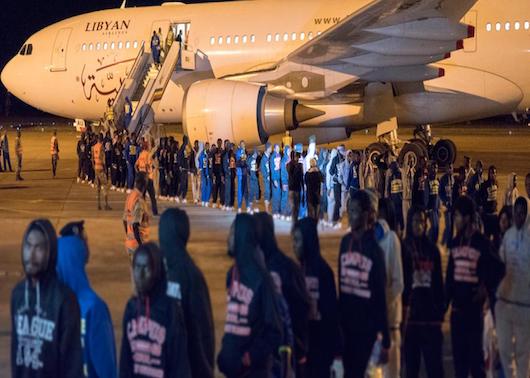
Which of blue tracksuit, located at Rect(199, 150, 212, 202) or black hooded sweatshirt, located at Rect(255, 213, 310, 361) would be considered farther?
blue tracksuit, located at Rect(199, 150, 212, 202)

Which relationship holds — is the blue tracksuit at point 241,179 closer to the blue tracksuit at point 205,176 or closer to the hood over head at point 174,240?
the blue tracksuit at point 205,176

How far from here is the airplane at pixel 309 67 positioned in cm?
2025

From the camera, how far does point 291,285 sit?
5426 millimetres

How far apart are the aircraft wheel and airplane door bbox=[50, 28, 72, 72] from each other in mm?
10956

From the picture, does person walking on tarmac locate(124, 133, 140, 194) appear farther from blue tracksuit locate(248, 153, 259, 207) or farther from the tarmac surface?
blue tracksuit locate(248, 153, 259, 207)

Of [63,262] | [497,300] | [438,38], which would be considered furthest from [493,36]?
[63,262]

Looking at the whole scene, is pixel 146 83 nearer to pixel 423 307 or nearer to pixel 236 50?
pixel 236 50

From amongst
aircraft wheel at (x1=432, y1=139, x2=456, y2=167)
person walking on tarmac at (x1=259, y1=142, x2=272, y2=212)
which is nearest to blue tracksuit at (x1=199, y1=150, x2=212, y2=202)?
person walking on tarmac at (x1=259, y1=142, x2=272, y2=212)

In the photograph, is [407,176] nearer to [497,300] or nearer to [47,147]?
[497,300]

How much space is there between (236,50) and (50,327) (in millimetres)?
20001

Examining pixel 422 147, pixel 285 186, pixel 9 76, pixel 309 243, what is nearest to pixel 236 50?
pixel 422 147

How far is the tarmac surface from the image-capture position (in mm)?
9938

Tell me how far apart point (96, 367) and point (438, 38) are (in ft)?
54.0

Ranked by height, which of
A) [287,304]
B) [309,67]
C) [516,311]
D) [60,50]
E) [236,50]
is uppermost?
[60,50]
